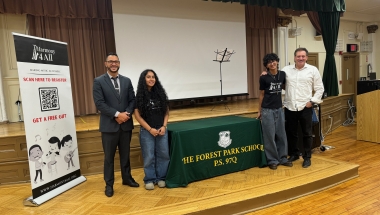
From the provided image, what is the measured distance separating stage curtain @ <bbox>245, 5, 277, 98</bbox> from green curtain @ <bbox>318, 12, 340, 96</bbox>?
126 centimetres

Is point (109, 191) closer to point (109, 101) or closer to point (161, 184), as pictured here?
point (161, 184)

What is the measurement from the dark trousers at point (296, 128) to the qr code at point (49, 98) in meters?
2.72

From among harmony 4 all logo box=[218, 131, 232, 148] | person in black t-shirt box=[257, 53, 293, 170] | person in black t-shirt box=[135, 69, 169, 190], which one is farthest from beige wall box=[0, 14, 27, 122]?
person in black t-shirt box=[257, 53, 293, 170]

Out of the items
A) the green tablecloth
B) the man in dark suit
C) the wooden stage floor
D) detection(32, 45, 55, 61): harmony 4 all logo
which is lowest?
the wooden stage floor

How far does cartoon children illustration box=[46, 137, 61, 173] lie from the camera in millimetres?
2903

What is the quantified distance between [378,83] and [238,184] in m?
4.20

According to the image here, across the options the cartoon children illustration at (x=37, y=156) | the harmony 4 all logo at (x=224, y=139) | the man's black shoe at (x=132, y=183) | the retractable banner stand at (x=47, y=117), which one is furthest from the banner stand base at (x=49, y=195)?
the harmony 4 all logo at (x=224, y=139)

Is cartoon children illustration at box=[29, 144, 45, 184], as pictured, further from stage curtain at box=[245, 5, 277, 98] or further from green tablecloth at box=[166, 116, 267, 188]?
stage curtain at box=[245, 5, 277, 98]

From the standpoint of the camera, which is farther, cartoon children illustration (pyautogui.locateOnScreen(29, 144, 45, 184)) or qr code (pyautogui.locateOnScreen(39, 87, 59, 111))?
qr code (pyautogui.locateOnScreen(39, 87, 59, 111))

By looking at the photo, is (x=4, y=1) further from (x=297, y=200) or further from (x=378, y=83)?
(x=378, y=83)

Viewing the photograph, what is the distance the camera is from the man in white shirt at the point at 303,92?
3.23m

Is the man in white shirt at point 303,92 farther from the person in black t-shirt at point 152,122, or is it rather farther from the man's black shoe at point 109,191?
the man's black shoe at point 109,191

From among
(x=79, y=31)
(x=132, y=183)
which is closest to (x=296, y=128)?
(x=132, y=183)

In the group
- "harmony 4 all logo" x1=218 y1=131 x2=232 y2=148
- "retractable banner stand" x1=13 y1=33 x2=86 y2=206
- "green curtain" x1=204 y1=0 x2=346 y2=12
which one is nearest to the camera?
"retractable banner stand" x1=13 y1=33 x2=86 y2=206
